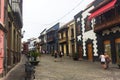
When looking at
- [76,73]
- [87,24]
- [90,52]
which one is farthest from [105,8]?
[76,73]

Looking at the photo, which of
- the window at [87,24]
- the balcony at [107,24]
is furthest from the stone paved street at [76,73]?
the window at [87,24]

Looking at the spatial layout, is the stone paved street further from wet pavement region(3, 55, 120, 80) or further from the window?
the window

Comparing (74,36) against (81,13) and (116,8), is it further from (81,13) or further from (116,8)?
(116,8)

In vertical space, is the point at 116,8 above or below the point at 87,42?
above

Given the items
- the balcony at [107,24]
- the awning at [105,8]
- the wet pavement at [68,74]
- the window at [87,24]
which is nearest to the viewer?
the wet pavement at [68,74]

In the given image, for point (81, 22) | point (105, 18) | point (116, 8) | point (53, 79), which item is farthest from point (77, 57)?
point (53, 79)

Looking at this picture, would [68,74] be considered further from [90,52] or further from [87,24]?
[87,24]

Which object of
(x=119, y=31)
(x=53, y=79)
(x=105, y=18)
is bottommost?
(x=53, y=79)

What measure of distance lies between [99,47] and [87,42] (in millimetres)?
4351

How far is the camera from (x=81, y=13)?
36.3 metres

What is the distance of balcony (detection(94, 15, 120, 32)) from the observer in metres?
24.2

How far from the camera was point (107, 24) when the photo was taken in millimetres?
25969

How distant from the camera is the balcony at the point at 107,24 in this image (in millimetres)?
24250

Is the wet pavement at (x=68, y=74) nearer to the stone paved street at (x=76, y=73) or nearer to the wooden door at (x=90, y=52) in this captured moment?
the stone paved street at (x=76, y=73)
